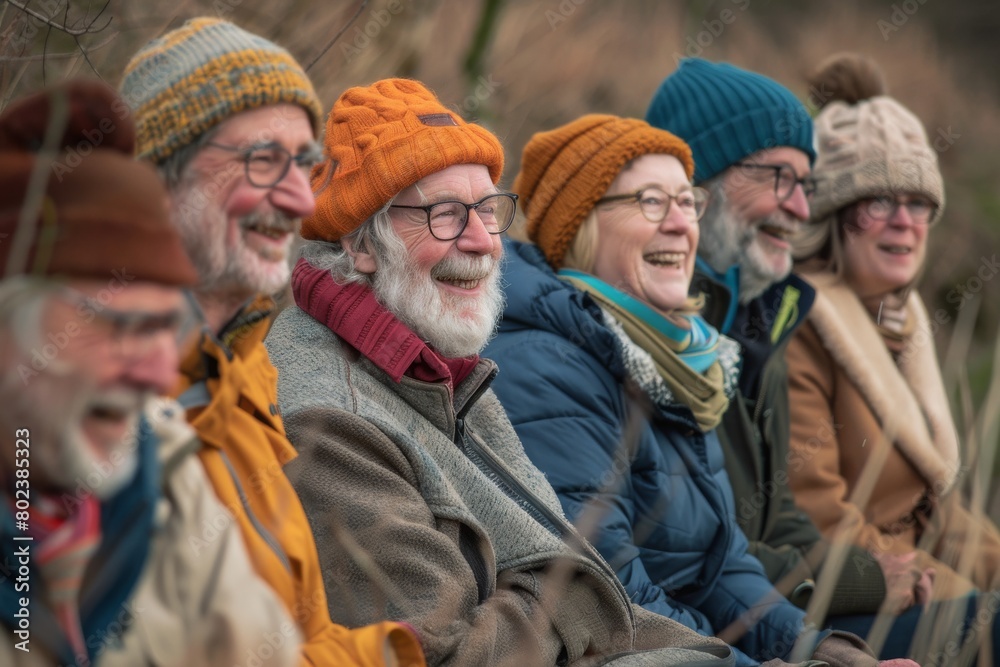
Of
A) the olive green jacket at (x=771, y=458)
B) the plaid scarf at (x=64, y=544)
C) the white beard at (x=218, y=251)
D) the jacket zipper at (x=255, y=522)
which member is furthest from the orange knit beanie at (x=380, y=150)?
the plaid scarf at (x=64, y=544)

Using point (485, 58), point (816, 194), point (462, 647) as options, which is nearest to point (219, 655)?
point (462, 647)

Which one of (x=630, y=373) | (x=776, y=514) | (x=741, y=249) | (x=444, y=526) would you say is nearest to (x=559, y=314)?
(x=630, y=373)

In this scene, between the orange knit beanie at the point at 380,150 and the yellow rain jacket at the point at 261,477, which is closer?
the yellow rain jacket at the point at 261,477

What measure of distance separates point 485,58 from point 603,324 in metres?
3.62

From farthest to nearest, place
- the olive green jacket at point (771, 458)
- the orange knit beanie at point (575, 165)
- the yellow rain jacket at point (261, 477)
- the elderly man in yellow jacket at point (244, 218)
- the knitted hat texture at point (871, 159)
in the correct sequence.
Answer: the knitted hat texture at point (871, 159) → the olive green jacket at point (771, 458) → the orange knit beanie at point (575, 165) → the elderly man in yellow jacket at point (244, 218) → the yellow rain jacket at point (261, 477)

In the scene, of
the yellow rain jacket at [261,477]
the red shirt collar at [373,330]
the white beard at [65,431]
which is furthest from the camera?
the red shirt collar at [373,330]

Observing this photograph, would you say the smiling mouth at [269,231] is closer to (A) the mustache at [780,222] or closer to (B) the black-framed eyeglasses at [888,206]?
(A) the mustache at [780,222]

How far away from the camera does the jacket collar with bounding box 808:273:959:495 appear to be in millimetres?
4898

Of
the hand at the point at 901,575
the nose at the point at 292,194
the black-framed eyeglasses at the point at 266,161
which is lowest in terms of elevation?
the hand at the point at 901,575

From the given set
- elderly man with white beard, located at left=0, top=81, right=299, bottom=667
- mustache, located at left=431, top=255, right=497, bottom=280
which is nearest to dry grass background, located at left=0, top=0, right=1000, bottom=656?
mustache, located at left=431, top=255, right=497, bottom=280

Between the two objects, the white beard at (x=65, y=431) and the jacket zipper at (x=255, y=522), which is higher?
the white beard at (x=65, y=431)

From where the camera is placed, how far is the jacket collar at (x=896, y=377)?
16.1 ft

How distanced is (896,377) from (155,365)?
3.96 meters

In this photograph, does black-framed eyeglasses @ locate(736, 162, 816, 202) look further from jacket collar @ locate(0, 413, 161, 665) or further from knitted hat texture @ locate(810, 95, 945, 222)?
jacket collar @ locate(0, 413, 161, 665)
